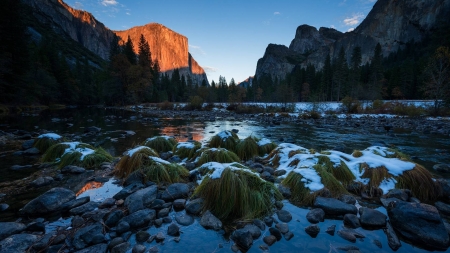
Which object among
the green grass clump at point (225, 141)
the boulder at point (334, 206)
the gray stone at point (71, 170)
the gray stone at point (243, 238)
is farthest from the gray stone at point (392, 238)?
the gray stone at point (71, 170)

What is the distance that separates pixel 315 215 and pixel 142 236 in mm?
2915

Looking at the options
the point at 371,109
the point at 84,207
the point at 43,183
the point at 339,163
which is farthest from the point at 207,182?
the point at 371,109

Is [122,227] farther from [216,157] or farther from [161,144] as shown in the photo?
[161,144]

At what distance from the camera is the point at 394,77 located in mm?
57531

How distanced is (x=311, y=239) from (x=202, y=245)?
166cm

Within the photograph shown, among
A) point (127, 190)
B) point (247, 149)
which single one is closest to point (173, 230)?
point (127, 190)

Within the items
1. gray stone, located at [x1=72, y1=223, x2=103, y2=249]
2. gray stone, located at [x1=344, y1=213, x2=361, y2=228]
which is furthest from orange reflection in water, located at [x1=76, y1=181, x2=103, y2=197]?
gray stone, located at [x1=344, y1=213, x2=361, y2=228]

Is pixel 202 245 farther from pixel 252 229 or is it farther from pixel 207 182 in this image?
pixel 207 182

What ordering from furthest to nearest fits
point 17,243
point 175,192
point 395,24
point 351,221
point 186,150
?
point 395,24
point 186,150
point 175,192
point 351,221
point 17,243

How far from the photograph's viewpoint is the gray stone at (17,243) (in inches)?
104

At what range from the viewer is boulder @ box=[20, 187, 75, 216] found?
3711 mm

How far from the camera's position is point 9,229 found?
10.0 feet

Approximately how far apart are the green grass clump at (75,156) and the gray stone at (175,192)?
3584 millimetres

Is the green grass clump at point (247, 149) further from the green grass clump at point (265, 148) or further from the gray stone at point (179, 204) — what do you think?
the gray stone at point (179, 204)
